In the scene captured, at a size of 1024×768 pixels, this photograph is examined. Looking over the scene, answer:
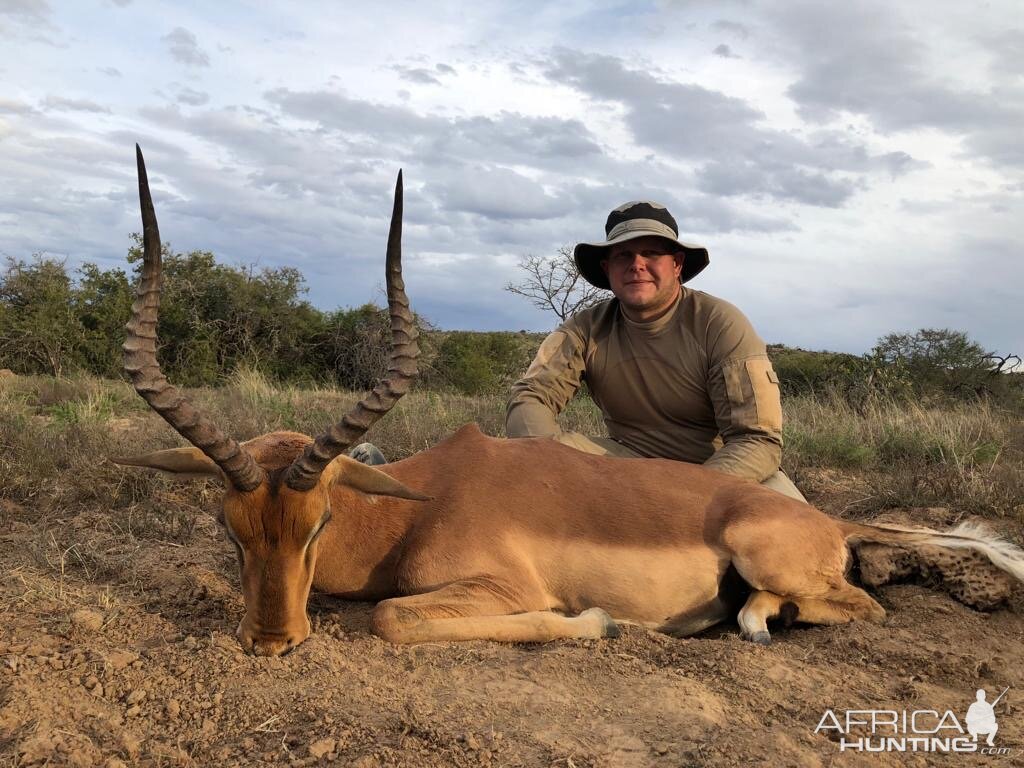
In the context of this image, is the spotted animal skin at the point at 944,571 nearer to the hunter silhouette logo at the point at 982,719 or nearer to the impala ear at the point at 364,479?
the hunter silhouette logo at the point at 982,719

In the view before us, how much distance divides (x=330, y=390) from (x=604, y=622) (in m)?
14.0

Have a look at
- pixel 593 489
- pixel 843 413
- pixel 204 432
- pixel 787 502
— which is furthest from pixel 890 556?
pixel 843 413

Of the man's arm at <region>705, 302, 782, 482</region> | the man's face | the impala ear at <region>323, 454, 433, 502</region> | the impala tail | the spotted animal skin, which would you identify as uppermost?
the man's face

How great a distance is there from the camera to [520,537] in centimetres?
437

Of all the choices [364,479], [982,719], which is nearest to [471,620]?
[364,479]

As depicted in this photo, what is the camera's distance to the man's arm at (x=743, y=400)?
5652 millimetres

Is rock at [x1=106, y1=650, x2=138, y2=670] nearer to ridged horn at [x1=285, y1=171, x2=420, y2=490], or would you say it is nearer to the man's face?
ridged horn at [x1=285, y1=171, x2=420, y2=490]

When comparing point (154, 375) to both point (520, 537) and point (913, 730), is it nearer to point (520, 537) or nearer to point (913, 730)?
point (520, 537)

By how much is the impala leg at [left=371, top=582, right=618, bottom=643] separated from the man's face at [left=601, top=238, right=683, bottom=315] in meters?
2.77

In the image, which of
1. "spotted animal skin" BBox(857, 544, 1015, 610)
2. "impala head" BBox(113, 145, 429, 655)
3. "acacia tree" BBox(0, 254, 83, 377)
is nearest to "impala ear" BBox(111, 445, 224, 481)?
"impala head" BBox(113, 145, 429, 655)

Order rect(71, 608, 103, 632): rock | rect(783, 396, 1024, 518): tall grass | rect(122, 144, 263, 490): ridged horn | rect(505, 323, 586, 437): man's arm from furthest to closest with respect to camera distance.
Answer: rect(783, 396, 1024, 518): tall grass, rect(505, 323, 586, 437): man's arm, rect(71, 608, 103, 632): rock, rect(122, 144, 263, 490): ridged horn

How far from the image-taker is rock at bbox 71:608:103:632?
12.6ft

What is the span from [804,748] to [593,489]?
1861mm

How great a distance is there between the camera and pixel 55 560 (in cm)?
480
